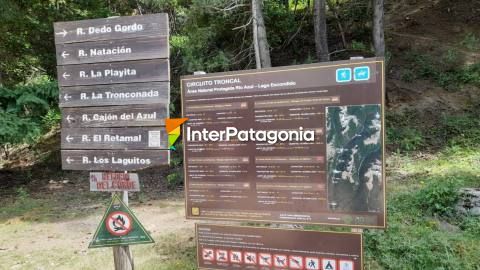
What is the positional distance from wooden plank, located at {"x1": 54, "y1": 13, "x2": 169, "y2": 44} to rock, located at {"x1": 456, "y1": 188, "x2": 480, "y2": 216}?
5053 mm

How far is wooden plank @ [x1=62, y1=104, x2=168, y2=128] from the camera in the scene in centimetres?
356

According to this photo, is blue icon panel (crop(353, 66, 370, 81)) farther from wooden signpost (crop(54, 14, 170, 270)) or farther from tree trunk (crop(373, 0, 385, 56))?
tree trunk (crop(373, 0, 385, 56))

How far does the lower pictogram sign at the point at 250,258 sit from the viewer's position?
3428 millimetres

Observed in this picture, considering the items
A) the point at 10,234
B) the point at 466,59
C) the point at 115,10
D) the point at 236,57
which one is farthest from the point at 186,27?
the point at 466,59

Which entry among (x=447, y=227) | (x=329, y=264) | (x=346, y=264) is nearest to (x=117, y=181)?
(x=329, y=264)

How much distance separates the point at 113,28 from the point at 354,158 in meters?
2.35

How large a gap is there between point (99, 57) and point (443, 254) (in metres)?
4.17

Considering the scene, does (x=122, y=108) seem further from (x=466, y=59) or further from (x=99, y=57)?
(x=466, y=59)

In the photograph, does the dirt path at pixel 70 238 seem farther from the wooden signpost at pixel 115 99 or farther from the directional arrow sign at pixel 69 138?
the directional arrow sign at pixel 69 138

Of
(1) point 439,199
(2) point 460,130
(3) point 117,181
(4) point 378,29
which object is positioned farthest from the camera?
(4) point 378,29

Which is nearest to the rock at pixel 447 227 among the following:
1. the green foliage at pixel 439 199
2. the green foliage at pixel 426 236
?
the green foliage at pixel 426 236

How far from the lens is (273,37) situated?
12.9 meters

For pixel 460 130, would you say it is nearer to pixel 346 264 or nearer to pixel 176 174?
pixel 176 174

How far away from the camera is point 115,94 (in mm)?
3646
